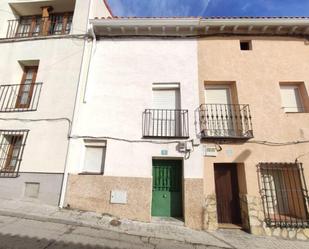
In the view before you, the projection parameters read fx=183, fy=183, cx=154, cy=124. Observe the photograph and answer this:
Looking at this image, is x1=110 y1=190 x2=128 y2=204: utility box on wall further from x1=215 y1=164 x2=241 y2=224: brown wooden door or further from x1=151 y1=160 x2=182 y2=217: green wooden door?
x1=215 y1=164 x2=241 y2=224: brown wooden door

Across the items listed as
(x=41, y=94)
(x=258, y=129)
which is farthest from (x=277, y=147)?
(x=41, y=94)

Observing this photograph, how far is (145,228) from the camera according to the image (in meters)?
4.71

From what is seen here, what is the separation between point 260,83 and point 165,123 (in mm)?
3522

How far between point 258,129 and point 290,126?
1013 millimetres

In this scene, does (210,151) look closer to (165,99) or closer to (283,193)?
(165,99)

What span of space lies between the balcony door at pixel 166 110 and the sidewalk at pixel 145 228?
8.99ft

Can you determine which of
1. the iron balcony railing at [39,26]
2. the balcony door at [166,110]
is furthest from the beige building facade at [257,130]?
the iron balcony railing at [39,26]

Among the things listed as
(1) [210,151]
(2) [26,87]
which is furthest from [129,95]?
(2) [26,87]

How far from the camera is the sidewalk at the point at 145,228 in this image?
434cm

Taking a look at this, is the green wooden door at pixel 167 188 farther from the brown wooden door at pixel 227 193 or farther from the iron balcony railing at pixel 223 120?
the iron balcony railing at pixel 223 120

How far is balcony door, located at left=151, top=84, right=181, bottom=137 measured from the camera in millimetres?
6086

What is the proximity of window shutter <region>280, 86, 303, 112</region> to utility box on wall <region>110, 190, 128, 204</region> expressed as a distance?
5.91 metres

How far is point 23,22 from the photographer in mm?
7965

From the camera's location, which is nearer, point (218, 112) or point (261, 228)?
point (261, 228)
